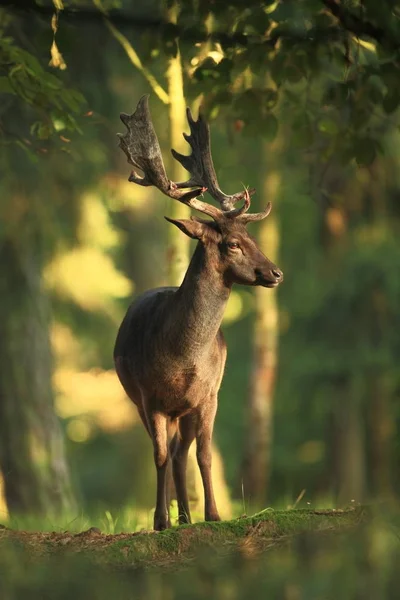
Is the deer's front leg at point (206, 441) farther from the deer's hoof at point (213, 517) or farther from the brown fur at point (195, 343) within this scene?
the deer's hoof at point (213, 517)

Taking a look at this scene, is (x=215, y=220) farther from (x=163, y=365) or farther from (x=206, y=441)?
(x=206, y=441)

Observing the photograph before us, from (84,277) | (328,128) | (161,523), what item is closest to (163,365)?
(161,523)

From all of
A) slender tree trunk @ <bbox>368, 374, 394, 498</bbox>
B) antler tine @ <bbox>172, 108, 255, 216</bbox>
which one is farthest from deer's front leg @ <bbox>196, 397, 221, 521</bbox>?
slender tree trunk @ <bbox>368, 374, 394, 498</bbox>

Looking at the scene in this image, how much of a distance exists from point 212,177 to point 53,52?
1.56 m

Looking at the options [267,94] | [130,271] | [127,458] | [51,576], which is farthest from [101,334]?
[51,576]

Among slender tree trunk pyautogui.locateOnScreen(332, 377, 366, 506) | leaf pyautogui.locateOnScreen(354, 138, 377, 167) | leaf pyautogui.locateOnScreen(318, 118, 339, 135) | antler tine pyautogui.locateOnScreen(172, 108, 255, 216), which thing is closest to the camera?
antler tine pyautogui.locateOnScreen(172, 108, 255, 216)

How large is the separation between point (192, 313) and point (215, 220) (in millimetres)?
654

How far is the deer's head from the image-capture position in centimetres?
866

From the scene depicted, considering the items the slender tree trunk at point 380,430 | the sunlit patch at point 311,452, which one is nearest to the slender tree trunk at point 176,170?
the slender tree trunk at point 380,430

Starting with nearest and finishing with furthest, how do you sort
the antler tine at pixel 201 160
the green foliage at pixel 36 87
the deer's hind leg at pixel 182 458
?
the antler tine at pixel 201 160, the deer's hind leg at pixel 182 458, the green foliage at pixel 36 87

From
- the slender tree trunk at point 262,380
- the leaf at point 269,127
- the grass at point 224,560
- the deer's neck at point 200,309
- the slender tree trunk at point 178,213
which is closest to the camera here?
the grass at point 224,560

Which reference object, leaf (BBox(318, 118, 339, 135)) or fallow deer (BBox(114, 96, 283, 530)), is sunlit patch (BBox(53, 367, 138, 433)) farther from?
fallow deer (BBox(114, 96, 283, 530))

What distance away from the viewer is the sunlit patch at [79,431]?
115 ft

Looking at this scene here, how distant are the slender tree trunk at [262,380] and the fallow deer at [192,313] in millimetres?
10689
